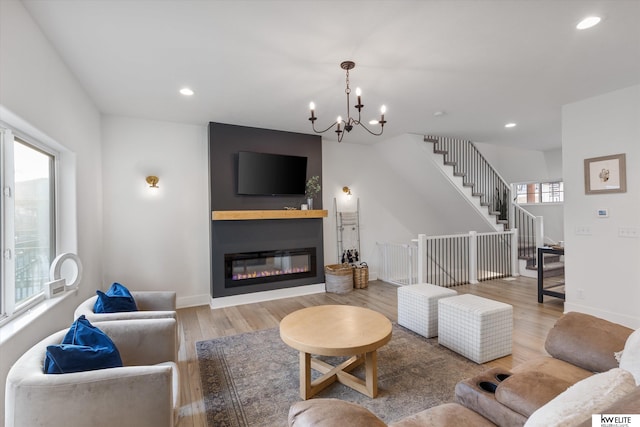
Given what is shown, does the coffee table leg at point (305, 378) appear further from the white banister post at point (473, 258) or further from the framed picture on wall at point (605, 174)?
the white banister post at point (473, 258)

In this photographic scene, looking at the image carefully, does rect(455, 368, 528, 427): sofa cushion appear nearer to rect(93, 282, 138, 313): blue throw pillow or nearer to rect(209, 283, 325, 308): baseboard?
rect(93, 282, 138, 313): blue throw pillow

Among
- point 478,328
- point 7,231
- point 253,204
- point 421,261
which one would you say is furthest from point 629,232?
point 7,231

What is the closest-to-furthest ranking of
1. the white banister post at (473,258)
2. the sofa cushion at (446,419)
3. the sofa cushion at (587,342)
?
the sofa cushion at (446,419) → the sofa cushion at (587,342) → the white banister post at (473,258)

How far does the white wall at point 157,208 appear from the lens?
4.27 metres

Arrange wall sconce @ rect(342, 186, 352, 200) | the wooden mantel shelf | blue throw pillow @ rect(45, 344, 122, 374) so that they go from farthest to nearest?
wall sconce @ rect(342, 186, 352, 200), the wooden mantel shelf, blue throw pillow @ rect(45, 344, 122, 374)

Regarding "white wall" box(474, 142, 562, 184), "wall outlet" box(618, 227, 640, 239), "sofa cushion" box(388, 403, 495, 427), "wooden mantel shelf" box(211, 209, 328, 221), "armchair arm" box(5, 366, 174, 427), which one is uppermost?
"white wall" box(474, 142, 562, 184)

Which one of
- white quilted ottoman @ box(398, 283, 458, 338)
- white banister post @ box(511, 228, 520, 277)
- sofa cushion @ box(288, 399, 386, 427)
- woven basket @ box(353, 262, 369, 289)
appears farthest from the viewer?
white banister post @ box(511, 228, 520, 277)

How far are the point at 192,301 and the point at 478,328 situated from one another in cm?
400

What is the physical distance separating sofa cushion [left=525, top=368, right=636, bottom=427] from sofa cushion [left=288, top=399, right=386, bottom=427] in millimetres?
501

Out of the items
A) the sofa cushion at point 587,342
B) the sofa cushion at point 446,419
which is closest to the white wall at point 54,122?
the sofa cushion at point 446,419

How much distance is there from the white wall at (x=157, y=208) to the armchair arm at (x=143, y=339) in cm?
253

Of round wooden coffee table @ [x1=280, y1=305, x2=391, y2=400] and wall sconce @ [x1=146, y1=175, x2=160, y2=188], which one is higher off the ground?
wall sconce @ [x1=146, y1=175, x2=160, y2=188]

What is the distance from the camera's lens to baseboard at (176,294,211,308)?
4.64 metres

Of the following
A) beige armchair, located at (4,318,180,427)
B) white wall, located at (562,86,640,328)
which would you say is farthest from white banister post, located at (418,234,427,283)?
beige armchair, located at (4,318,180,427)
